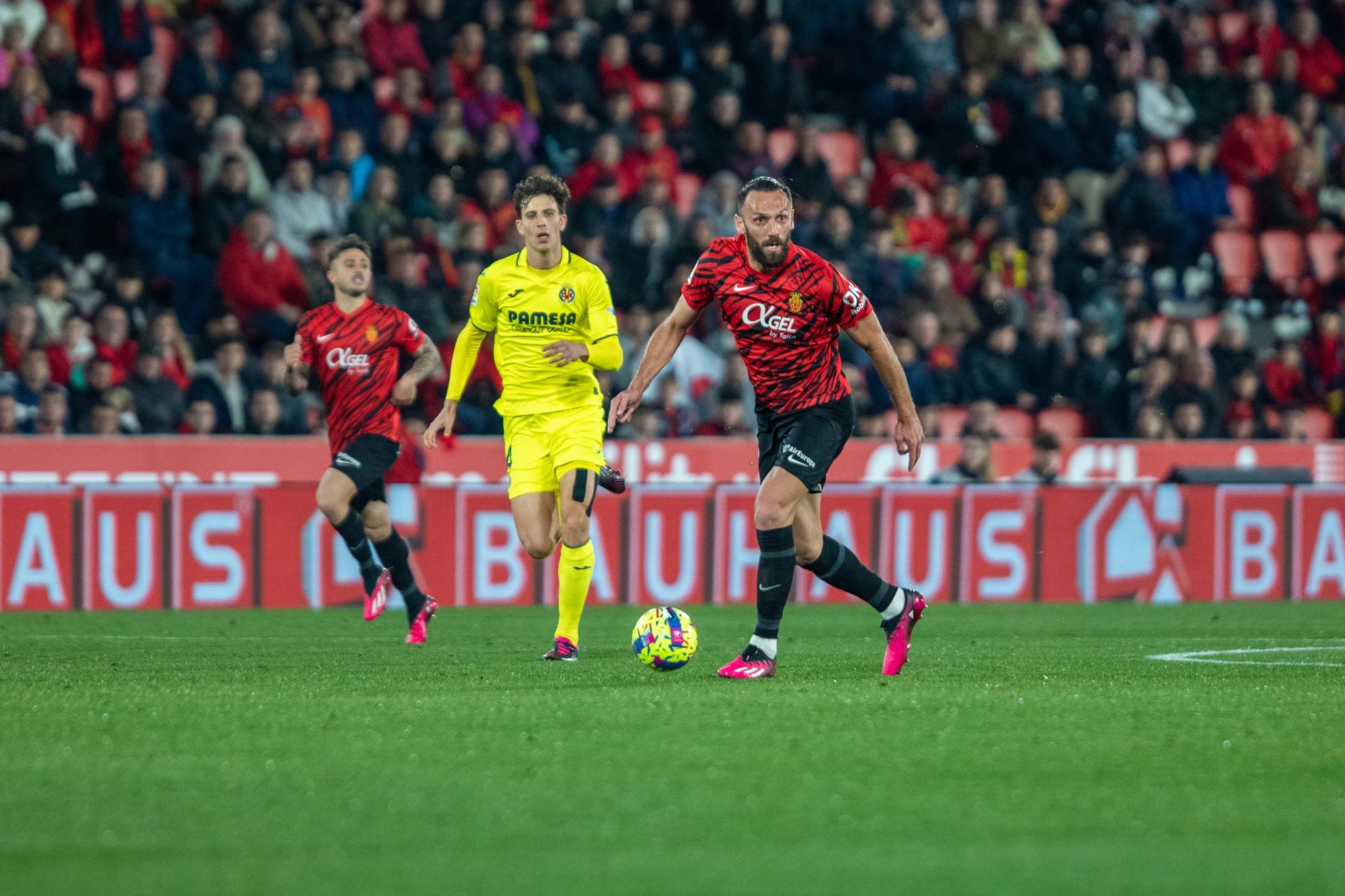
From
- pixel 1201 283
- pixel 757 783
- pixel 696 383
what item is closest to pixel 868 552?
pixel 696 383

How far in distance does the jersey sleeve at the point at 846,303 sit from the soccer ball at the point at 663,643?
4.67 feet

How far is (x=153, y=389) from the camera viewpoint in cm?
1459

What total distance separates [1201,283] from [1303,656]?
1105 centimetres

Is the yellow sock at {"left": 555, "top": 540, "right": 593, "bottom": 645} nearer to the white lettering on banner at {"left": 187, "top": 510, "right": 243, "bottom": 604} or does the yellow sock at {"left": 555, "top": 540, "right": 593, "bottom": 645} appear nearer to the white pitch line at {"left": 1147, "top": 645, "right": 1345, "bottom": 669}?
the white pitch line at {"left": 1147, "top": 645, "right": 1345, "bottom": 669}

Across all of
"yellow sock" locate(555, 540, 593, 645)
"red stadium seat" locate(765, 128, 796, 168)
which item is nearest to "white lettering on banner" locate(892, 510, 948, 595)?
"red stadium seat" locate(765, 128, 796, 168)

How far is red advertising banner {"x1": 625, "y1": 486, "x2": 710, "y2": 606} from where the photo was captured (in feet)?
48.9

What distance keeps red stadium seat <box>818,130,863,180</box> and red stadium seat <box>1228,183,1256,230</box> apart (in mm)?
4192

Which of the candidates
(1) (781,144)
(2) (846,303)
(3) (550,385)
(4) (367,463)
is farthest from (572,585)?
(1) (781,144)

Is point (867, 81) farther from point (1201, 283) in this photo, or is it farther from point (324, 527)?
point (324, 527)

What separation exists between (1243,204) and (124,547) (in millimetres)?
12642

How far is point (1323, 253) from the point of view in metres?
20.6

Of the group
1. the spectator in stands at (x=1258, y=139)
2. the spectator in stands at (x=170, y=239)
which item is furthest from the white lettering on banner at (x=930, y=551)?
the spectator in stands at (x=1258, y=139)

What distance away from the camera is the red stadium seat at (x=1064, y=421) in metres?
17.9

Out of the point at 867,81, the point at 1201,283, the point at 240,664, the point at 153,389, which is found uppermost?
the point at 867,81
